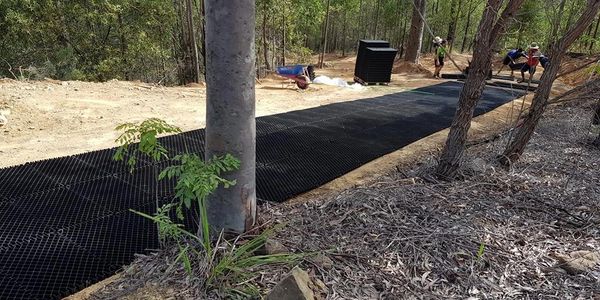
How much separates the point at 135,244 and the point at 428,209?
6.54ft

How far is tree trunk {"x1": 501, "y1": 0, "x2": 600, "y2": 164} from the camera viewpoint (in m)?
2.98

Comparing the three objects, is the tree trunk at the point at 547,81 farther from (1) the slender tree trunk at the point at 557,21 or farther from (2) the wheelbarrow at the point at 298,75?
(2) the wheelbarrow at the point at 298,75

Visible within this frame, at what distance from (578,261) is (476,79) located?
4.82 ft

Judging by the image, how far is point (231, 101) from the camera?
6.17ft

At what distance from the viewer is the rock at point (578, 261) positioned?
2.03 metres

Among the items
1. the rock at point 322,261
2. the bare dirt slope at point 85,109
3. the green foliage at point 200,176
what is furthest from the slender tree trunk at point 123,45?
the rock at point 322,261

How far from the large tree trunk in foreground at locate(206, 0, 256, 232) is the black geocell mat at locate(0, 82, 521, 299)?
2.31ft

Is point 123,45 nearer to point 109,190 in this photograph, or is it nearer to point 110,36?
point 110,36

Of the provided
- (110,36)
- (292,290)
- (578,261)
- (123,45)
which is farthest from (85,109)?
(110,36)

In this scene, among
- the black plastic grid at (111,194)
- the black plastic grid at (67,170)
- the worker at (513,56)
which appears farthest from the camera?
the worker at (513,56)

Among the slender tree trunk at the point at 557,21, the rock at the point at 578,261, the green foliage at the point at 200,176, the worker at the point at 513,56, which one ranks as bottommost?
the rock at the point at 578,261

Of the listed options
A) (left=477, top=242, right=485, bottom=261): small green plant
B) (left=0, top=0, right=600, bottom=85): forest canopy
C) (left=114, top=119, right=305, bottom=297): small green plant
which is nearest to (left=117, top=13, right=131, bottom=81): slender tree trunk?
(left=0, top=0, right=600, bottom=85): forest canopy

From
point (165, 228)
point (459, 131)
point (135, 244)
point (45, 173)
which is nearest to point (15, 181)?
point (45, 173)

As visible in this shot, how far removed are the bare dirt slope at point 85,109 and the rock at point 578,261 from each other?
4.70 metres
